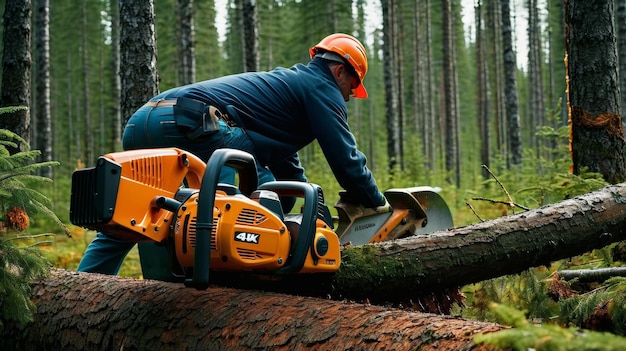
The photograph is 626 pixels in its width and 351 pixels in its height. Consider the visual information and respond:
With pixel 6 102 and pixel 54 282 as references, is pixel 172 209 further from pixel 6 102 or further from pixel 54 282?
pixel 6 102

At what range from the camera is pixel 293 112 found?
471 centimetres

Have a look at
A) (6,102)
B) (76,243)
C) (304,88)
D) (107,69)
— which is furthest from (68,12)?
(304,88)

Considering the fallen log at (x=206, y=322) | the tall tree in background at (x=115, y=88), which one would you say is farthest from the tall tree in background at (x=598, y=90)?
the tall tree in background at (x=115, y=88)

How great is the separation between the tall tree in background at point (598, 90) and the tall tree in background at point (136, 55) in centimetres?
411

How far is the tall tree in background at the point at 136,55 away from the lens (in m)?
6.50

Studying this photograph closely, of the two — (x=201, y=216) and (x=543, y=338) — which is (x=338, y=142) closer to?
(x=201, y=216)

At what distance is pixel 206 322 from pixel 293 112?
2.07 metres

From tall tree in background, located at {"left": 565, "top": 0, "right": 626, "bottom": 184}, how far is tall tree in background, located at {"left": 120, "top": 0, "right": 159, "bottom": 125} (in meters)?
4.11

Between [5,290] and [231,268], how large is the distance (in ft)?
4.01

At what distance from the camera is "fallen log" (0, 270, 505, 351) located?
2.52 metres

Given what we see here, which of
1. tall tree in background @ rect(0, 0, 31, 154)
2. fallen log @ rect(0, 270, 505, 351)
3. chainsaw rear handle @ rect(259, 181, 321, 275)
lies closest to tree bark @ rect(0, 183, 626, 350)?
fallen log @ rect(0, 270, 505, 351)

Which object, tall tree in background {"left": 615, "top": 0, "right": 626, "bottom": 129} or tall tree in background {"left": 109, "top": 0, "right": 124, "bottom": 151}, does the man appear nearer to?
tall tree in background {"left": 615, "top": 0, "right": 626, "bottom": 129}

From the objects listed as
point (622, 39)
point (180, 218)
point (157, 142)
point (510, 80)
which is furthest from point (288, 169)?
point (510, 80)

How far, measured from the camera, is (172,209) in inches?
125
